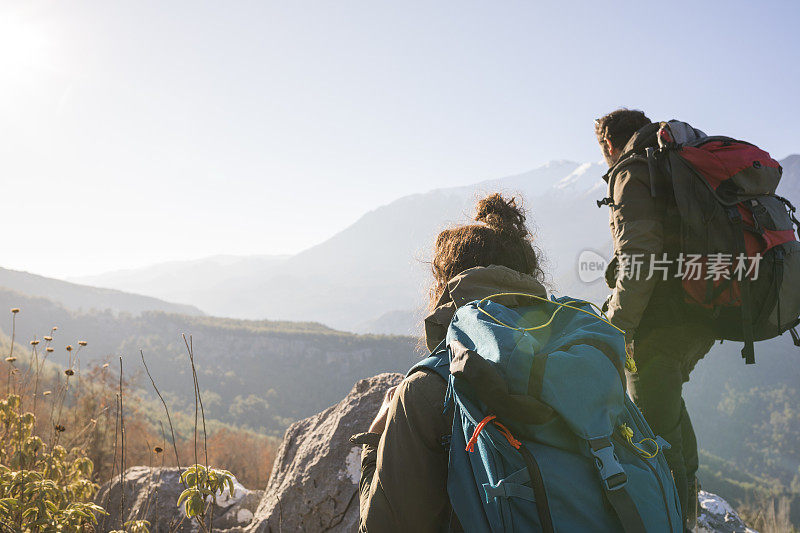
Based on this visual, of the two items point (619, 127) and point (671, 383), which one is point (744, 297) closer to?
point (671, 383)

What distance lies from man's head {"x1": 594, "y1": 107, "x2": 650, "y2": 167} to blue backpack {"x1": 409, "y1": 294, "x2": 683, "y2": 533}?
204cm

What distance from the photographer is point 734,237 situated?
2.49 meters

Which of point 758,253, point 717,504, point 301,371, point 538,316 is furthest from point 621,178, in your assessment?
point 301,371

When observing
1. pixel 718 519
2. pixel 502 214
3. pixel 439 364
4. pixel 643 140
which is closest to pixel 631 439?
pixel 439 364

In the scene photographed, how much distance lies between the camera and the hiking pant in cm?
258

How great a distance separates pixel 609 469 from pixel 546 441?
6.0 inches

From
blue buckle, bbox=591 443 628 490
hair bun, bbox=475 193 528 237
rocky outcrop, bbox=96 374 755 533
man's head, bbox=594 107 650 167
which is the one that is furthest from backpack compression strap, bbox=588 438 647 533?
man's head, bbox=594 107 650 167

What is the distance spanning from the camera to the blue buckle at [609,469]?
119 cm

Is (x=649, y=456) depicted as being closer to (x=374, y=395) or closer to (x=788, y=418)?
(x=374, y=395)

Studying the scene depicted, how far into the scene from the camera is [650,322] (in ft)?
8.97

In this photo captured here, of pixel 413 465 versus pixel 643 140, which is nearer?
pixel 413 465

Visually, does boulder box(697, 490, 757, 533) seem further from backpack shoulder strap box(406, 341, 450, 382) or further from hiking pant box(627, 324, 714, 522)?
backpack shoulder strap box(406, 341, 450, 382)

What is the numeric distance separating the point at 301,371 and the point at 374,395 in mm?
60457

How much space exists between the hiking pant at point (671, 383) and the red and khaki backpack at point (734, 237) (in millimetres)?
171
